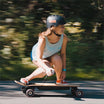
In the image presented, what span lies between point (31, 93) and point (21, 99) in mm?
195

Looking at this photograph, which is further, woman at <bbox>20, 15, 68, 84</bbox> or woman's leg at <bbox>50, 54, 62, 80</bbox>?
woman's leg at <bbox>50, 54, 62, 80</bbox>

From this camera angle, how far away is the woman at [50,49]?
3689mm

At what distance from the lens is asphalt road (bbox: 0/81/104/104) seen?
3654 mm

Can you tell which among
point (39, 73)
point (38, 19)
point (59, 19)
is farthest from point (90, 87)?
point (38, 19)

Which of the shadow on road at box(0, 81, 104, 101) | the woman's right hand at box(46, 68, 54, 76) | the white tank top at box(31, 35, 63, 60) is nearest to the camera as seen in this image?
the woman's right hand at box(46, 68, 54, 76)

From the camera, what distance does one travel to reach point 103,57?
6.24 m

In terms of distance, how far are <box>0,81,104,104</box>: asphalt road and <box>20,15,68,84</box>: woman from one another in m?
0.24

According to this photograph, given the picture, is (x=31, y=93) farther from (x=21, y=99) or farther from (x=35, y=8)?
(x=35, y=8)

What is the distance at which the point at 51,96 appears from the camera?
393cm

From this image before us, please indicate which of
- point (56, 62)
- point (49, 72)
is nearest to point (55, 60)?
point (56, 62)

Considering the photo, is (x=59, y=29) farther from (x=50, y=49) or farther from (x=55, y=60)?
(x=55, y=60)

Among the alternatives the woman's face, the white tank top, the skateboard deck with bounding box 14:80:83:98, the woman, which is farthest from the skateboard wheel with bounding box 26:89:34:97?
the woman's face

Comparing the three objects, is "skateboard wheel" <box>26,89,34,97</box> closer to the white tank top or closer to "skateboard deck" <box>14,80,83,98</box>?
"skateboard deck" <box>14,80,83,98</box>

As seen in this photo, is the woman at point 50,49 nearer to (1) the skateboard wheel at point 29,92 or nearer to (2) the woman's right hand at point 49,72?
(2) the woman's right hand at point 49,72
